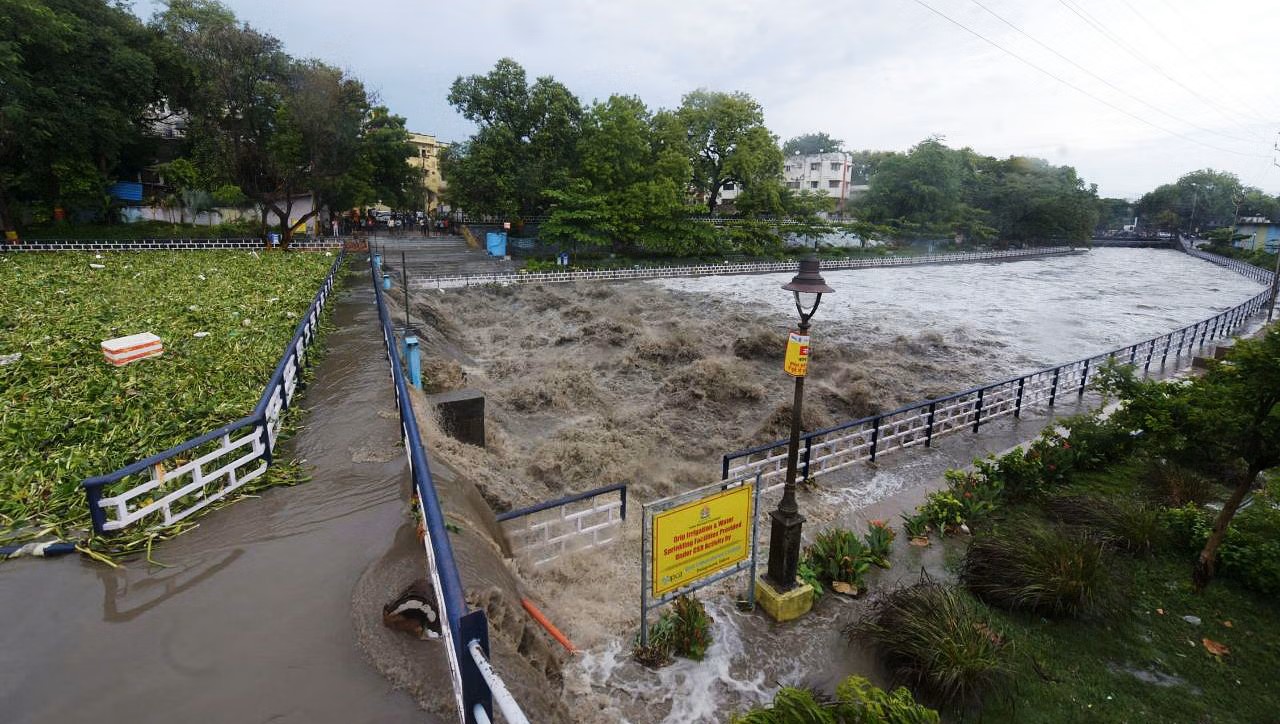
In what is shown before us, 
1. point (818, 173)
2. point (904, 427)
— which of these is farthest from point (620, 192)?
point (818, 173)

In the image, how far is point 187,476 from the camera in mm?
7238

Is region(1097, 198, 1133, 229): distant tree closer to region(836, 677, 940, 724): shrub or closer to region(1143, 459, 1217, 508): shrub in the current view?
region(1143, 459, 1217, 508): shrub

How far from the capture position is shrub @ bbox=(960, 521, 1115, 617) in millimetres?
6867

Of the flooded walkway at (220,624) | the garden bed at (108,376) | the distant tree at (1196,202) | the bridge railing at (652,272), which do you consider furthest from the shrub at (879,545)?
the distant tree at (1196,202)

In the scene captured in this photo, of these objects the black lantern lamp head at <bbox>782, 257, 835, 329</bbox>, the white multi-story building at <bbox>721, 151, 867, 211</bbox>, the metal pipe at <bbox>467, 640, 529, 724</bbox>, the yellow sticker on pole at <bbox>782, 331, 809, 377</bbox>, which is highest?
the white multi-story building at <bbox>721, 151, 867, 211</bbox>

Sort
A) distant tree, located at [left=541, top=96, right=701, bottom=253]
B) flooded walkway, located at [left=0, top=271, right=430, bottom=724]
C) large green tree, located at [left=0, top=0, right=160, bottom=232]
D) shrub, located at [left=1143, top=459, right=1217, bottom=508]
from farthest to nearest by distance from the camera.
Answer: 1. distant tree, located at [left=541, top=96, right=701, bottom=253]
2. large green tree, located at [left=0, top=0, right=160, bottom=232]
3. shrub, located at [left=1143, top=459, right=1217, bottom=508]
4. flooded walkway, located at [left=0, top=271, right=430, bottom=724]

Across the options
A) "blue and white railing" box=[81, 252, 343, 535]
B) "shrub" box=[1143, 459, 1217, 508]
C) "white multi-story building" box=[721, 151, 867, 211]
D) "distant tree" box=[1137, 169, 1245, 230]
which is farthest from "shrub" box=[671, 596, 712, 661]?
"distant tree" box=[1137, 169, 1245, 230]

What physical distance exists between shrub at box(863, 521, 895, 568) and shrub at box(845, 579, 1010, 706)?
1170 mm

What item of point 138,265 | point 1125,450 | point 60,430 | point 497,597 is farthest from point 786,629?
point 138,265

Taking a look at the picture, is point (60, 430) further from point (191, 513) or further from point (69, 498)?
point (191, 513)

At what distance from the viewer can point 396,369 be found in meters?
9.92

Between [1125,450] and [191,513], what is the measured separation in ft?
48.6

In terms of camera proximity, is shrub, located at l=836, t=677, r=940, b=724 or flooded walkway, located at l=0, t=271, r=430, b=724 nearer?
flooded walkway, located at l=0, t=271, r=430, b=724

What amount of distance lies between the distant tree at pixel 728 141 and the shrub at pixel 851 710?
176ft
